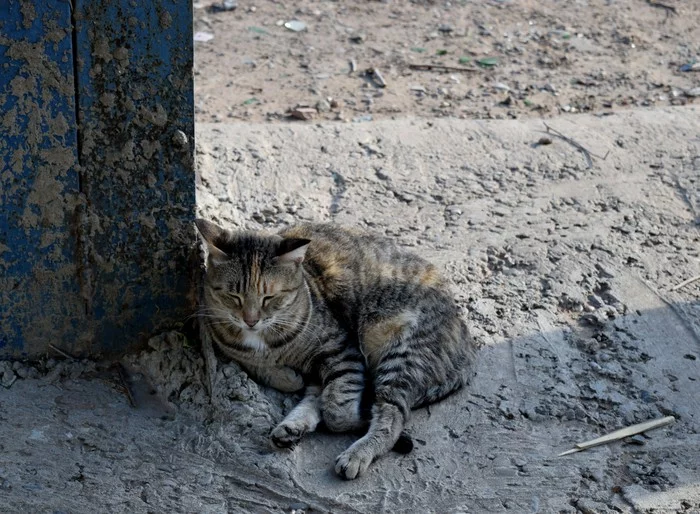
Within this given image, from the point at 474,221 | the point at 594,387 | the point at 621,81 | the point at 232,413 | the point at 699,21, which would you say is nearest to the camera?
the point at 232,413

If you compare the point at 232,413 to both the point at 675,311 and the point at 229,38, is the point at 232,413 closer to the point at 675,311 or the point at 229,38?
the point at 675,311

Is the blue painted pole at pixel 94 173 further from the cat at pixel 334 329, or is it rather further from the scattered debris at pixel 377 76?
the scattered debris at pixel 377 76

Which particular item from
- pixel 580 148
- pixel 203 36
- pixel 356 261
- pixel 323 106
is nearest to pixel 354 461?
pixel 356 261

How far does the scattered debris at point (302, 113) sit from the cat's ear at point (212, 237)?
2.94m

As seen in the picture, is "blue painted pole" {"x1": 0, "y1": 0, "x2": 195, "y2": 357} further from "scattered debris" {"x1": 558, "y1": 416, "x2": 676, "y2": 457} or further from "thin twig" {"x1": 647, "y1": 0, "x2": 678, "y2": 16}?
"thin twig" {"x1": 647, "y1": 0, "x2": 678, "y2": 16}

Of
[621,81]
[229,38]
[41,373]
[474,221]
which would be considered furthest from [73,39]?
[621,81]

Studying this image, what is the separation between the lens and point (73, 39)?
3982 millimetres

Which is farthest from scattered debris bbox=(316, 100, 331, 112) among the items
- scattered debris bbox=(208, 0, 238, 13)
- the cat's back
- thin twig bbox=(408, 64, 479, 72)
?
the cat's back

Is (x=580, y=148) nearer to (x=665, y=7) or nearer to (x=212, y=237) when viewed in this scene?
(x=212, y=237)

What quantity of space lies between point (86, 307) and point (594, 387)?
2.51 meters

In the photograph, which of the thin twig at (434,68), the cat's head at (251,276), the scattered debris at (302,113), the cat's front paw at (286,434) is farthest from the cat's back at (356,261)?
the thin twig at (434,68)

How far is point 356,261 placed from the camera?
16.0 ft

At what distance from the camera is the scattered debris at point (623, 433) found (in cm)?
Answer: 432

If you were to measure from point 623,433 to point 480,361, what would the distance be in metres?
0.80
